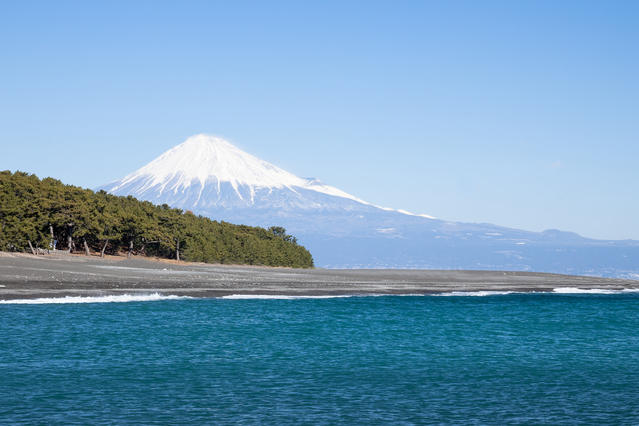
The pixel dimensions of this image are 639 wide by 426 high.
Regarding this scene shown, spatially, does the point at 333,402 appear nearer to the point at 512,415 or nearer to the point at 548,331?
the point at 512,415

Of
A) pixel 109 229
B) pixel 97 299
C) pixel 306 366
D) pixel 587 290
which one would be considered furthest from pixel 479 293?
pixel 306 366

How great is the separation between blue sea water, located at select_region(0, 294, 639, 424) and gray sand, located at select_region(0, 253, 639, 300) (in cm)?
675

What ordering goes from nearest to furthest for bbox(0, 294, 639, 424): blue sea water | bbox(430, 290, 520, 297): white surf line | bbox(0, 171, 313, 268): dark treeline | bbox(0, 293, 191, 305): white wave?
bbox(0, 294, 639, 424): blue sea water → bbox(0, 293, 191, 305): white wave → bbox(430, 290, 520, 297): white surf line → bbox(0, 171, 313, 268): dark treeline

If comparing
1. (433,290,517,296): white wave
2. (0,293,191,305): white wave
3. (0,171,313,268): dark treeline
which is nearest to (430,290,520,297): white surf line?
(433,290,517,296): white wave

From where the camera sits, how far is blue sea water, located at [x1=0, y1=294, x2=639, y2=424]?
86.6ft

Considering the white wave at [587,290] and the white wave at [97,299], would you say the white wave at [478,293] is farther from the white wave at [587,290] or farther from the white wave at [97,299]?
the white wave at [97,299]

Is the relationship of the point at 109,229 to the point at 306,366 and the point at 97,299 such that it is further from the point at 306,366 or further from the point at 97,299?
the point at 306,366

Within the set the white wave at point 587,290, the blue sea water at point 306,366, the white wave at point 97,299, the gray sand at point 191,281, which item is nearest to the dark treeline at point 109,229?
the gray sand at point 191,281

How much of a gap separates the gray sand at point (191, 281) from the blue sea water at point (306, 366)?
6.75 meters

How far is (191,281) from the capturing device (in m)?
77.2

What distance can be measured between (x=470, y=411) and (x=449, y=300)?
5104 centimetres

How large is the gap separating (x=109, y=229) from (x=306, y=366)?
66.3 m

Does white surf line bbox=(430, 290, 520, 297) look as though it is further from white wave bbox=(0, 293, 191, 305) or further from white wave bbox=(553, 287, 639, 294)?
white wave bbox=(0, 293, 191, 305)

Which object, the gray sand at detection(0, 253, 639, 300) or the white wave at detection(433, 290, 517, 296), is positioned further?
the white wave at detection(433, 290, 517, 296)
